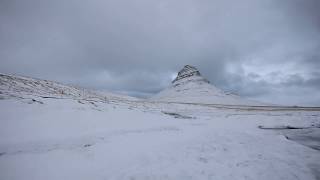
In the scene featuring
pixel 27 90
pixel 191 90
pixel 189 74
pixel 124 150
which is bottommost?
pixel 124 150

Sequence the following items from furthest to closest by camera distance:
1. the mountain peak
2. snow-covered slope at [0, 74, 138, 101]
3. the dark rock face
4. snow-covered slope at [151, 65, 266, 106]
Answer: the dark rock face, the mountain peak, snow-covered slope at [151, 65, 266, 106], snow-covered slope at [0, 74, 138, 101]

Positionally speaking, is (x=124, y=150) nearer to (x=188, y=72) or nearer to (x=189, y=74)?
(x=189, y=74)

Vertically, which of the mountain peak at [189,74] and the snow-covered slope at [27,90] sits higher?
the mountain peak at [189,74]

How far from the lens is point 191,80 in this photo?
13025 centimetres

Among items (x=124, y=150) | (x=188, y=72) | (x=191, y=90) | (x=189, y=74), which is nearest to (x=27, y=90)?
(x=124, y=150)

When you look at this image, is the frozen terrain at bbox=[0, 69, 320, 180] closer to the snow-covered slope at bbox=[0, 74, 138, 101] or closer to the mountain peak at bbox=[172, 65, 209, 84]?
the snow-covered slope at bbox=[0, 74, 138, 101]

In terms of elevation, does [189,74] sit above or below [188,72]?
below

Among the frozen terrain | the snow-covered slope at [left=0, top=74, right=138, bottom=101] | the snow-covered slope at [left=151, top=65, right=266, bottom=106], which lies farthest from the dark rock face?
the frozen terrain

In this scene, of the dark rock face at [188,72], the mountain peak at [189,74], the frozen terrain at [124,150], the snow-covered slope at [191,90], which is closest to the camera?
the frozen terrain at [124,150]

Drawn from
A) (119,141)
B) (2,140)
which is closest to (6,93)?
(2,140)

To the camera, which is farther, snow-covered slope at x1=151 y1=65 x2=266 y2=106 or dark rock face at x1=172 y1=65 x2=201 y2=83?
dark rock face at x1=172 y1=65 x2=201 y2=83

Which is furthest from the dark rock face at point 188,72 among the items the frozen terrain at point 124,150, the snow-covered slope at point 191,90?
the frozen terrain at point 124,150

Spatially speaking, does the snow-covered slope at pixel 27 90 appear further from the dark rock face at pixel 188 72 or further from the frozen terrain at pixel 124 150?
the dark rock face at pixel 188 72

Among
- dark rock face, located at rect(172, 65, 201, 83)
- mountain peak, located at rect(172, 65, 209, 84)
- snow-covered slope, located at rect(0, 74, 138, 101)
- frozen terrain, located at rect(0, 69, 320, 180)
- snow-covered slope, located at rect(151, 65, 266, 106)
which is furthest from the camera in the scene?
Result: dark rock face, located at rect(172, 65, 201, 83)
